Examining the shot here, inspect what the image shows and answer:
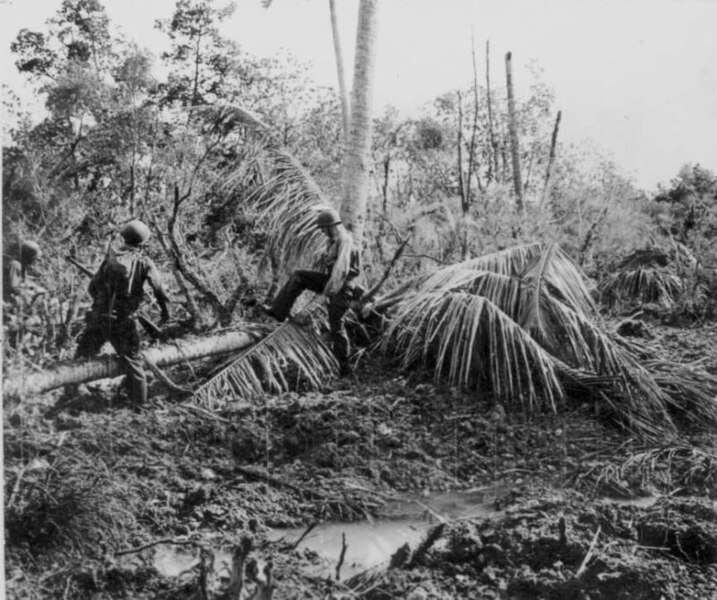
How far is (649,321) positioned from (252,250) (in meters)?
3.13

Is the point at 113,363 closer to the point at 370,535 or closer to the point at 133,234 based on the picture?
Answer: the point at 133,234

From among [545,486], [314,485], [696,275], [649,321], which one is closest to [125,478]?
A: [314,485]

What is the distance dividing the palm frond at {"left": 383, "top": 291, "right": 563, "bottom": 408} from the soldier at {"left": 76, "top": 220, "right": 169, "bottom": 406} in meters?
1.70

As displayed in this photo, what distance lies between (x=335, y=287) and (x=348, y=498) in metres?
1.78

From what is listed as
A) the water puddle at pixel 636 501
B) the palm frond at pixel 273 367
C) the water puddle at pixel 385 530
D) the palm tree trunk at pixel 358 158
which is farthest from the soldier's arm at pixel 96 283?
the water puddle at pixel 636 501

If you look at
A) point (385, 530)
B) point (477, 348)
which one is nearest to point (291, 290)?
point (477, 348)

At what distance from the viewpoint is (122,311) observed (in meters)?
4.60

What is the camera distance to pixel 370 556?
3701 mm

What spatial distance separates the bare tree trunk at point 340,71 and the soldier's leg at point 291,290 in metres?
1.43

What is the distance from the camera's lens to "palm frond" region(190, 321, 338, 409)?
4730mm

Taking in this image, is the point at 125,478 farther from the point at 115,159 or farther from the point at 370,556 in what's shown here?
the point at 115,159

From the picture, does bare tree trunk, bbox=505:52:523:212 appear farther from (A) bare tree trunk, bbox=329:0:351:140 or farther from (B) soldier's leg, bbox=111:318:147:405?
(B) soldier's leg, bbox=111:318:147:405

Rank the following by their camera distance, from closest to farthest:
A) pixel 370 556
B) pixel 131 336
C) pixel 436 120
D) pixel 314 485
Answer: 1. pixel 370 556
2. pixel 314 485
3. pixel 131 336
4. pixel 436 120

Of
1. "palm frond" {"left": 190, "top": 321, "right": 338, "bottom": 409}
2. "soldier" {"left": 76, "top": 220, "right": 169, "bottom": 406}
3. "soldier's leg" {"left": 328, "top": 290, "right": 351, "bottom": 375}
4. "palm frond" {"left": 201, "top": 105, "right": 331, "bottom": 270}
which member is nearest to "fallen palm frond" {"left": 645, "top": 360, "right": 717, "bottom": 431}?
"soldier's leg" {"left": 328, "top": 290, "right": 351, "bottom": 375}
